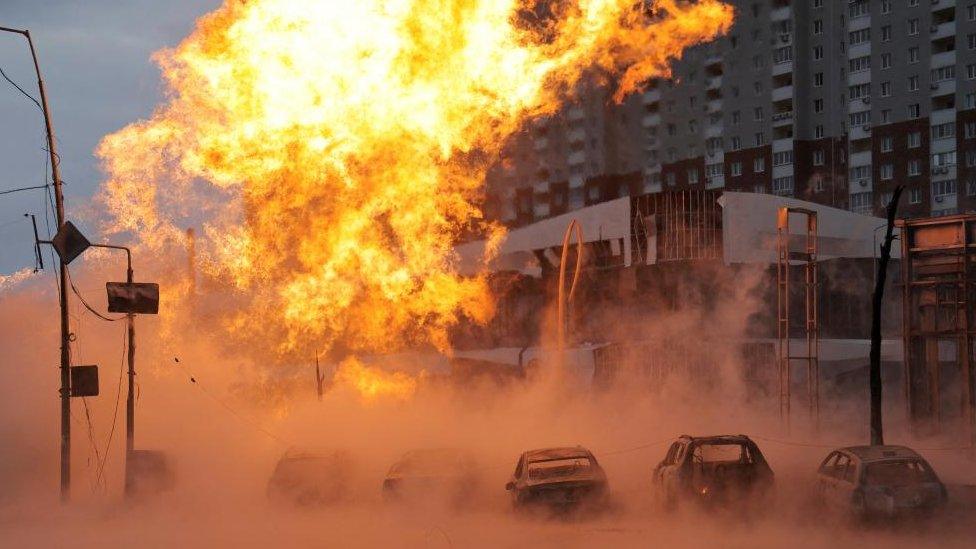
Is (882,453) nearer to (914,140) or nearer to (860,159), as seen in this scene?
(914,140)

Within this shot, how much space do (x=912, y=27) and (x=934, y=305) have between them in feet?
202

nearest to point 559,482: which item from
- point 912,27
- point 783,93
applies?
point 912,27

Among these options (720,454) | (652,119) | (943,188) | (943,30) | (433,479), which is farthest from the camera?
(652,119)

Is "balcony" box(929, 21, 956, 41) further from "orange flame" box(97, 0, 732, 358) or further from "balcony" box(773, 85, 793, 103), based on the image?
"orange flame" box(97, 0, 732, 358)

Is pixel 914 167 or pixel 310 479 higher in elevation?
pixel 914 167

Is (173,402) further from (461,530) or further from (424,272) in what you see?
(461,530)

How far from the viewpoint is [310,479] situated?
77.3 ft

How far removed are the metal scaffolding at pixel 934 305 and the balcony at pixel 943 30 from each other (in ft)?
192

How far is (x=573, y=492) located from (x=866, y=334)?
39505 mm

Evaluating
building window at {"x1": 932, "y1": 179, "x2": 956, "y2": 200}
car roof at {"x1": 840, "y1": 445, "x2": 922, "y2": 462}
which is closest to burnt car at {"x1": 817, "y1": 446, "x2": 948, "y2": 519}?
car roof at {"x1": 840, "y1": 445, "x2": 922, "y2": 462}

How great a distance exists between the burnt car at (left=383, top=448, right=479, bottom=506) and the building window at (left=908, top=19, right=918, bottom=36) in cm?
7656

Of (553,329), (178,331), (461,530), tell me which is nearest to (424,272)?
(178,331)

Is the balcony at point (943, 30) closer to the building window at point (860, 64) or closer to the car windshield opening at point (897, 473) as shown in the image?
the building window at point (860, 64)

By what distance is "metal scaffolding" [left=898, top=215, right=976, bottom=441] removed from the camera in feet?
104
